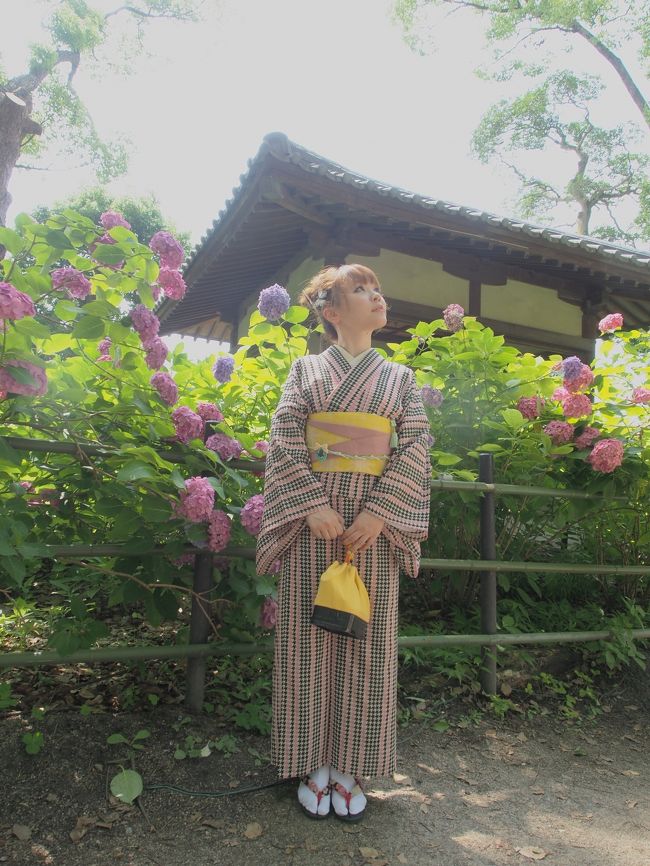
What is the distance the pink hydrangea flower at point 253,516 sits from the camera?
1.98 m

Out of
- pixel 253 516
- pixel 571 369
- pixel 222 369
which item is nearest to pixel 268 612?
pixel 253 516

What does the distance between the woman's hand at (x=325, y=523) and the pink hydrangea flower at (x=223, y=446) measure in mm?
408

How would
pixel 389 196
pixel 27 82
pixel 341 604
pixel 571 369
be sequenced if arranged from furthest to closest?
pixel 27 82 → pixel 389 196 → pixel 571 369 → pixel 341 604

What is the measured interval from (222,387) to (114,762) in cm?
137

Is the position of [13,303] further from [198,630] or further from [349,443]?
[198,630]

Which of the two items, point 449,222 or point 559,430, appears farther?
point 449,222

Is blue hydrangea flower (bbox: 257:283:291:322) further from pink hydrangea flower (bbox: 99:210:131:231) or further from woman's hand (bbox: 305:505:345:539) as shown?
woman's hand (bbox: 305:505:345:539)

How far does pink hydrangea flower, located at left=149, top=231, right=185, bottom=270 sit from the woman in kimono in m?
0.55

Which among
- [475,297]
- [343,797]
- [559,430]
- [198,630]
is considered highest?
[475,297]

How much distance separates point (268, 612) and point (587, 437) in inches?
66.1

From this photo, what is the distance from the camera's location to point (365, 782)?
6.82 ft

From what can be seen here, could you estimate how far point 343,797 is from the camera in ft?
6.05

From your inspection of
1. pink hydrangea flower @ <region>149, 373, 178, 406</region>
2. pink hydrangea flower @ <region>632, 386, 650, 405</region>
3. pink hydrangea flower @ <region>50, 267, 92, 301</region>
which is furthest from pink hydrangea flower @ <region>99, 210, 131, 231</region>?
pink hydrangea flower @ <region>632, 386, 650, 405</region>

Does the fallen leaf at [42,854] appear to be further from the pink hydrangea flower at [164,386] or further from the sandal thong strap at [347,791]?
the pink hydrangea flower at [164,386]
